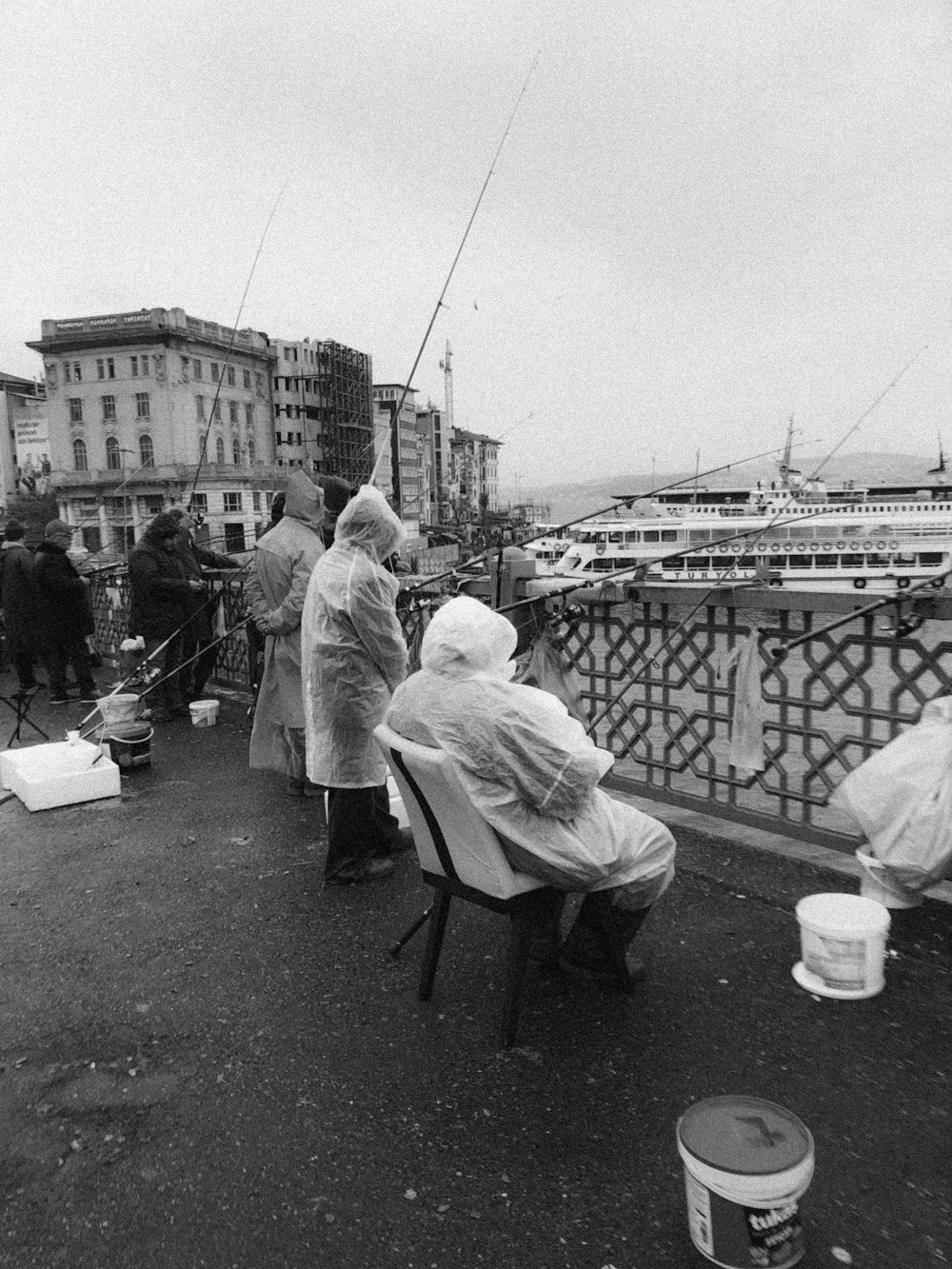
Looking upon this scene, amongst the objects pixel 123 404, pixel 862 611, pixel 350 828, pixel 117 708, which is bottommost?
pixel 350 828

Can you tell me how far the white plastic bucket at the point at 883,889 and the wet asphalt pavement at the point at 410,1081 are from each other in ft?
0.40

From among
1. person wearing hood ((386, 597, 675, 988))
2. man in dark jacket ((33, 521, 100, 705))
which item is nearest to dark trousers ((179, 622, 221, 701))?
man in dark jacket ((33, 521, 100, 705))

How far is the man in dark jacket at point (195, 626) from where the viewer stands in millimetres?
8453

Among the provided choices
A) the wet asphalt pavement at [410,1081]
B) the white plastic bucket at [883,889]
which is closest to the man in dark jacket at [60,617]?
the wet asphalt pavement at [410,1081]

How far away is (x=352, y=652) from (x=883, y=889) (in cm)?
242

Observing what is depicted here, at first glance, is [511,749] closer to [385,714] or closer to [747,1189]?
[385,714]

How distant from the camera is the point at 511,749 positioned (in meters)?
2.73

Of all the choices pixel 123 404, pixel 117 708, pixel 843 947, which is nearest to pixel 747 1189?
pixel 843 947

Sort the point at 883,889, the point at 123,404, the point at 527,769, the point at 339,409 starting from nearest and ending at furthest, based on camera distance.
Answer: the point at 527,769 < the point at 883,889 < the point at 339,409 < the point at 123,404

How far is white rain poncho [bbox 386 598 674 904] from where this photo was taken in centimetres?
273

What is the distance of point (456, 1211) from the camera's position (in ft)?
7.23

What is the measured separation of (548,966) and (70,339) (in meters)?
81.2

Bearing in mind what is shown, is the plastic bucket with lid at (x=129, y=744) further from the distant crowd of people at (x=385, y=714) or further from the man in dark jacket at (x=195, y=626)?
the man in dark jacket at (x=195, y=626)

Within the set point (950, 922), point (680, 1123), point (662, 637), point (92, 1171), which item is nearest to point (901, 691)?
point (950, 922)
